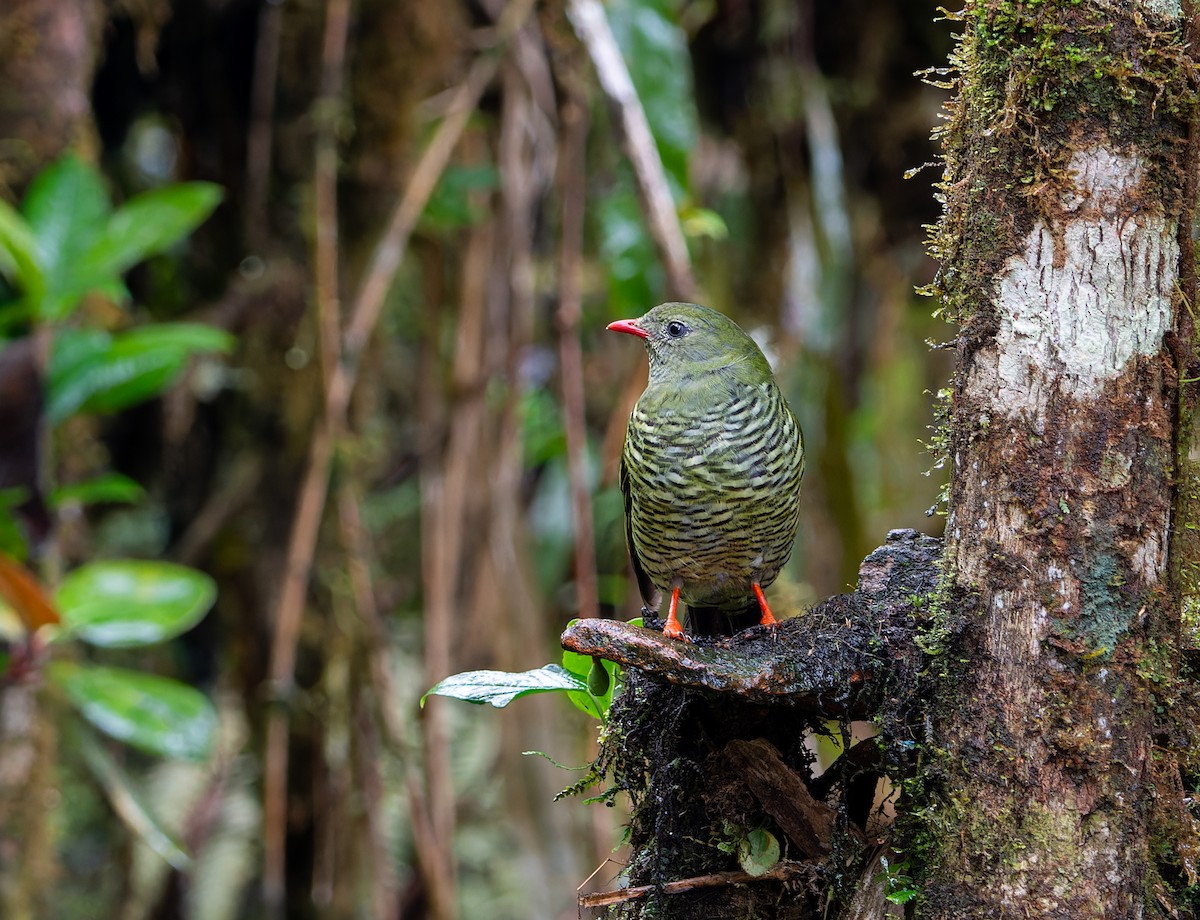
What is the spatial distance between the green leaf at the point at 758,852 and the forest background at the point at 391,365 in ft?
4.17

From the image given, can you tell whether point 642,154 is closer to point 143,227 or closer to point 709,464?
point 709,464

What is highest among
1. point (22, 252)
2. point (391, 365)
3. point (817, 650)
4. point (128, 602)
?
point (22, 252)

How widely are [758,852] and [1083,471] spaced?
71cm

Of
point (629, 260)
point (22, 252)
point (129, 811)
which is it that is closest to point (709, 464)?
point (629, 260)

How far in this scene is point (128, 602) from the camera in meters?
3.14

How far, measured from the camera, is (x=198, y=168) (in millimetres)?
4480

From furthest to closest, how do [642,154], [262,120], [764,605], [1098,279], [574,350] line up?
[262,120] → [574,350] → [642,154] → [764,605] → [1098,279]

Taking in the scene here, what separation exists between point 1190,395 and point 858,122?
12.4 ft

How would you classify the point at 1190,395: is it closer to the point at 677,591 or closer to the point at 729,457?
the point at 729,457

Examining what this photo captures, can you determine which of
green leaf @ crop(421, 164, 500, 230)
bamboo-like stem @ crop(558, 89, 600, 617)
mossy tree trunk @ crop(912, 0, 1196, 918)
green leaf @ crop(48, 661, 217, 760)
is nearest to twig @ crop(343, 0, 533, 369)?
green leaf @ crop(421, 164, 500, 230)

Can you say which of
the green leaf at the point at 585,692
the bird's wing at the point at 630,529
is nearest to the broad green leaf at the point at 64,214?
the bird's wing at the point at 630,529

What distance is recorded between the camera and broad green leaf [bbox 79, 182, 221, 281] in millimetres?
3205

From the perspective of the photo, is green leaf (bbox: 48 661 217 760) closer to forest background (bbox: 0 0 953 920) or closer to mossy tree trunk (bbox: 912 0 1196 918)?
forest background (bbox: 0 0 953 920)

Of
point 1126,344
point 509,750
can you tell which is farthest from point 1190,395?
point 509,750
